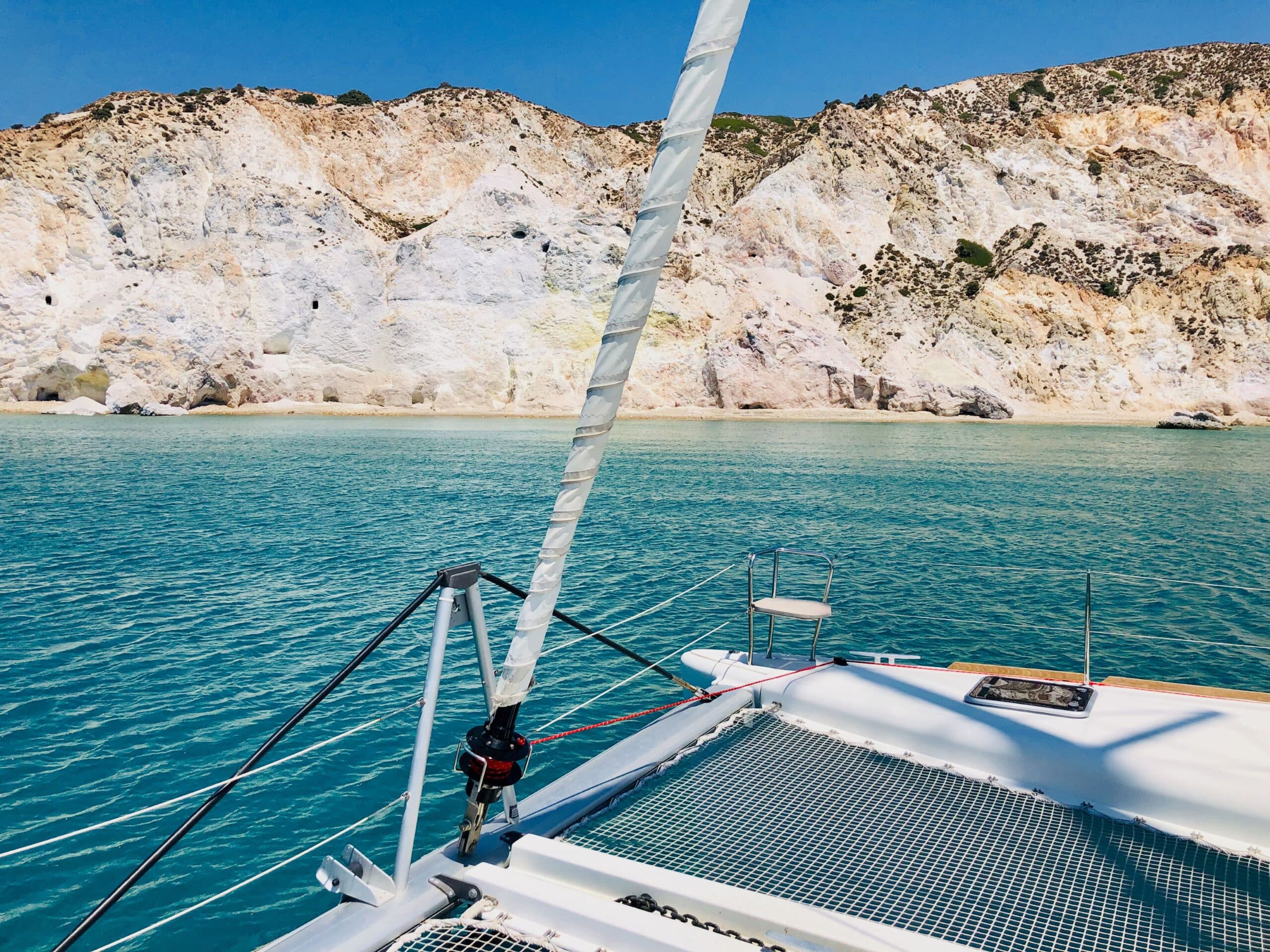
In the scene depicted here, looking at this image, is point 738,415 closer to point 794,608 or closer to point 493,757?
point 794,608

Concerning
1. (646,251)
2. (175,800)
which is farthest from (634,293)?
(175,800)

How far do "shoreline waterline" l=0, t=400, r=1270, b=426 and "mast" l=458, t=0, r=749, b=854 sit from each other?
61798mm

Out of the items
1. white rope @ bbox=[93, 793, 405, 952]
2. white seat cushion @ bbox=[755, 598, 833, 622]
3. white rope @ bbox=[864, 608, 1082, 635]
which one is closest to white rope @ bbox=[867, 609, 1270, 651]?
white rope @ bbox=[864, 608, 1082, 635]

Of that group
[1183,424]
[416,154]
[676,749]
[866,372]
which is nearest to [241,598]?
[676,749]

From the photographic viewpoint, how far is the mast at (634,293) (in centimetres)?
289

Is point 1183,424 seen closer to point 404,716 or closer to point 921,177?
point 921,177

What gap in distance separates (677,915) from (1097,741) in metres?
3.21

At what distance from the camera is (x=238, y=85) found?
76.6 meters

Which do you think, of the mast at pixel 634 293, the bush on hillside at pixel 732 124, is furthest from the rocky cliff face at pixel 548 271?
the mast at pixel 634 293

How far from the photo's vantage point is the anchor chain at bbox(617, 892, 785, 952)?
11.9ft

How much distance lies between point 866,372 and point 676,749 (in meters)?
64.7

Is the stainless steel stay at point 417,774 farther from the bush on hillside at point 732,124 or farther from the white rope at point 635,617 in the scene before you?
the bush on hillside at point 732,124

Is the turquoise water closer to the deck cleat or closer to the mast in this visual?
the deck cleat

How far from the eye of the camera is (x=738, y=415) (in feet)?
218
